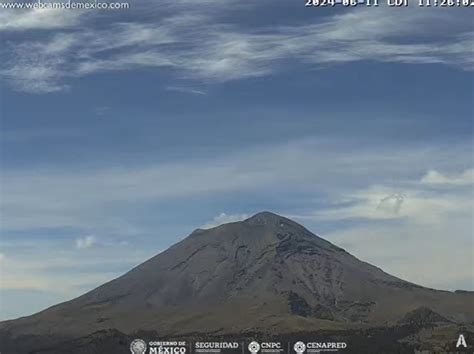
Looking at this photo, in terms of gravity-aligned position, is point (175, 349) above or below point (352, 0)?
below

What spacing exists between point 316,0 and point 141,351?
8426 centimetres

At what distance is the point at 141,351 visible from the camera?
607 ft

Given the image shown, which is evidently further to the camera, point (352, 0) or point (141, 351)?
point (141, 351)

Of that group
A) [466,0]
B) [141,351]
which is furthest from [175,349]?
[466,0]

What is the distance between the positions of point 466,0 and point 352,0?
5397cm

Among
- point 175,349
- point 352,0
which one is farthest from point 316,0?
point 175,349

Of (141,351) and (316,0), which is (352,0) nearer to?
(316,0)

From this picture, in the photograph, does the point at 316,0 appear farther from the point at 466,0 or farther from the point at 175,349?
the point at 175,349

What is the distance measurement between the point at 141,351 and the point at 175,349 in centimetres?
886

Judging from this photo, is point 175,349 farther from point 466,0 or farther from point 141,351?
point 466,0

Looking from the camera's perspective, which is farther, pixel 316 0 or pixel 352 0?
pixel 316 0

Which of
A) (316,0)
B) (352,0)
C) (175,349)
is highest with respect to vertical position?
(316,0)

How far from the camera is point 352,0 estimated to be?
478ft

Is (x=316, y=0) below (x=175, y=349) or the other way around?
the other way around
